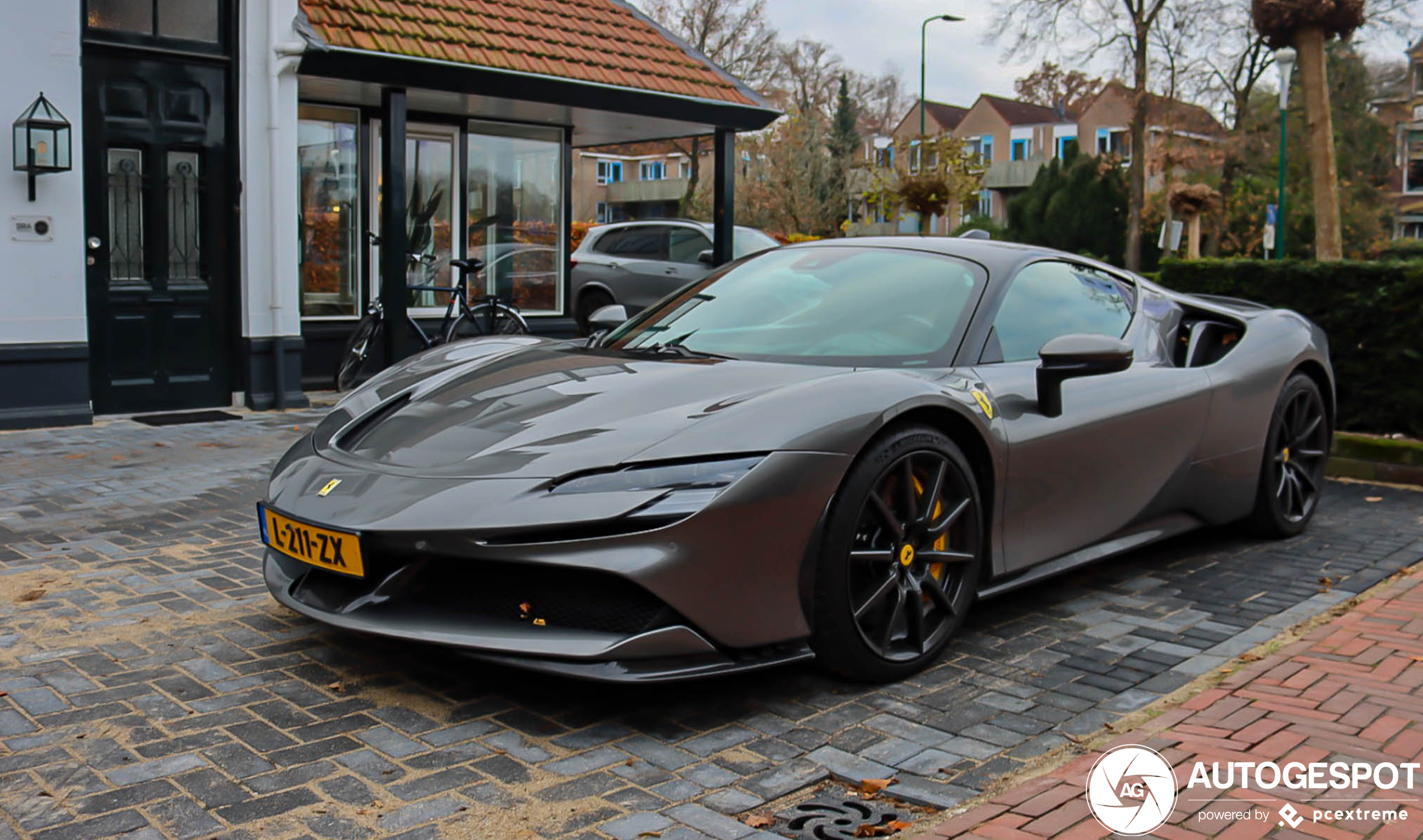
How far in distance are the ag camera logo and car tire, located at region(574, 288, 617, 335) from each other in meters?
12.7

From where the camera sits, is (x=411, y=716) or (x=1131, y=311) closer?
(x=411, y=716)

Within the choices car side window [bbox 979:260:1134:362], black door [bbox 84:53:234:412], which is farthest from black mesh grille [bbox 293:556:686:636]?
black door [bbox 84:53:234:412]

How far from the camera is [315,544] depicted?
323 cm

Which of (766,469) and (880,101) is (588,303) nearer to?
(766,469)

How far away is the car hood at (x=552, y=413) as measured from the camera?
3.14 metres

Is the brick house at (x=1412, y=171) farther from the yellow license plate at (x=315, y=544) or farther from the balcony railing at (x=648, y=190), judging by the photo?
the yellow license plate at (x=315, y=544)

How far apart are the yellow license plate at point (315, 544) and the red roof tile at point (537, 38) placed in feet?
22.3

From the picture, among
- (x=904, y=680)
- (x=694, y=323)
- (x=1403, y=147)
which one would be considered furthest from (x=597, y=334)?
(x=1403, y=147)

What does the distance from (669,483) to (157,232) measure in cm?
715

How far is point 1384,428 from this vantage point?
777cm

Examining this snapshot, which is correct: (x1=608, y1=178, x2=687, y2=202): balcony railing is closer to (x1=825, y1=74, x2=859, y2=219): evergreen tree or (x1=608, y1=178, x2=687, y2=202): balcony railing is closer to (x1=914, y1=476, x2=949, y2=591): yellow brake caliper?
(x1=825, y1=74, x2=859, y2=219): evergreen tree

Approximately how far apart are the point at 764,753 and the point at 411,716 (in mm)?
904

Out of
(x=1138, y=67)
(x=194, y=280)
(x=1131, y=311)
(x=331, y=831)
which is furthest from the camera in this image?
(x=1138, y=67)

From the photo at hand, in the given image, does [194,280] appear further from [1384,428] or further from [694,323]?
[1384,428]
